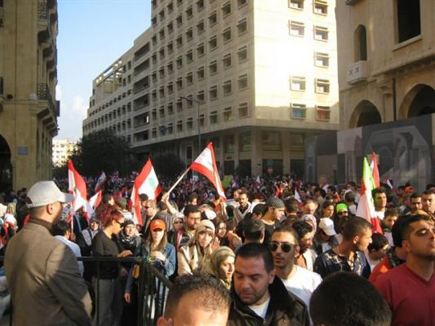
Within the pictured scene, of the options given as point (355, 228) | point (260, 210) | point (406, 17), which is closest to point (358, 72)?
point (406, 17)

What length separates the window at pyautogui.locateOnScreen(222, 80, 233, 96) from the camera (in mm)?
42706

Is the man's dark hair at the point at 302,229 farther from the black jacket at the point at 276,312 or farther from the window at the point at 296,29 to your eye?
the window at the point at 296,29

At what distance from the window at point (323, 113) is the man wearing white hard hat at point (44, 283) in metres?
41.7

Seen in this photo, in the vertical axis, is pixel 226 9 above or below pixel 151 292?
above

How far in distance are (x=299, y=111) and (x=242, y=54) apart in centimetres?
754

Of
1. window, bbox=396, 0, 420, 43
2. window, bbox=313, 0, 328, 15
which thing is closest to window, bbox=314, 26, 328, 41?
window, bbox=313, 0, 328, 15

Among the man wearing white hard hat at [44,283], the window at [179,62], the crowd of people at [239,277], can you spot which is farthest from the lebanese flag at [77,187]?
the window at [179,62]

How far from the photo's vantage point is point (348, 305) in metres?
1.97

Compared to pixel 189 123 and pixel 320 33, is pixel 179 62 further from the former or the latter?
pixel 320 33

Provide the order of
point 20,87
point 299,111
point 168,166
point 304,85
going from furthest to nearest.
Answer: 1. point 168,166
2. point 304,85
3. point 299,111
4. point 20,87

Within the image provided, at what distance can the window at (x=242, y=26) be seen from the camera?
40.6m

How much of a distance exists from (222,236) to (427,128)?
45.5 ft

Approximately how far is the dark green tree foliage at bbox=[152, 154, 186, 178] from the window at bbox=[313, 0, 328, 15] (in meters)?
20.9

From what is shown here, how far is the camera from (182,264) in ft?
16.3
